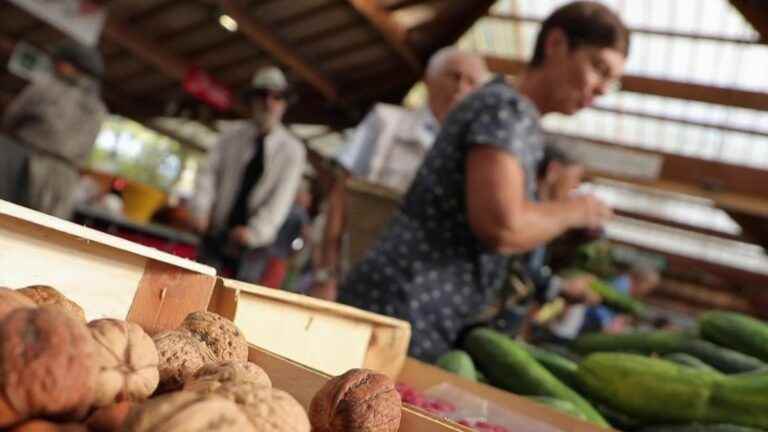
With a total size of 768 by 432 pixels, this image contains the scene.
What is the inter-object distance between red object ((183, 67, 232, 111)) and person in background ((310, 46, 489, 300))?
5062 mm

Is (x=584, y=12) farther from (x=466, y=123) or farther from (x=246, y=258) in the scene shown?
(x=246, y=258)

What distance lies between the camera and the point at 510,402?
3.95 feet

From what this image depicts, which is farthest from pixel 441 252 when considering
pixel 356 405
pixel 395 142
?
pixel 395 142

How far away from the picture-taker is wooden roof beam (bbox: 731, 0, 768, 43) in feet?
14.0

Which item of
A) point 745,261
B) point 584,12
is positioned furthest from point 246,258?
point 745,261

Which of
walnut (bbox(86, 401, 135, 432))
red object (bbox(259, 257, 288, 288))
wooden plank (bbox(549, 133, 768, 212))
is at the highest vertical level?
wooden plank (bbox(549, 133, 768, 212))

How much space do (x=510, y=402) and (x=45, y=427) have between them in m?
0.90

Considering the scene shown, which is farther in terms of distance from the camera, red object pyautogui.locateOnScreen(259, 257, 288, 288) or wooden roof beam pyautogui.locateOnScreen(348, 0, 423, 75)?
wooden roof beam pyautogui.locateOnScreen(348, 0, 423, 75)

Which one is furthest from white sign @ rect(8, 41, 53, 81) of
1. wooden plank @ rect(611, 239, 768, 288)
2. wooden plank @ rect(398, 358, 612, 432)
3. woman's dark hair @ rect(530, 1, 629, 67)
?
wooden plank @ rect(611, 239, 768, 288)

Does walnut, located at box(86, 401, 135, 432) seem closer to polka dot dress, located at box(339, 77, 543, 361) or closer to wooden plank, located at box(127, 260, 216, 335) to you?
wooden plank, located at box(127, 260, 216, 335)

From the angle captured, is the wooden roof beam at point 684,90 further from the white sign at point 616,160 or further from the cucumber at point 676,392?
the cucumber at point 676,392

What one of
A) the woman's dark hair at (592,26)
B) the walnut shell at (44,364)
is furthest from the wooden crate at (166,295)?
the woman's dark hair at (592,26)

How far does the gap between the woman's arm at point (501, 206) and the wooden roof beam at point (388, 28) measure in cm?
504

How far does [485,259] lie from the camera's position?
1973mm
